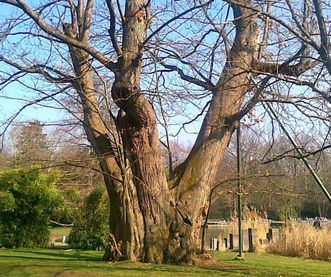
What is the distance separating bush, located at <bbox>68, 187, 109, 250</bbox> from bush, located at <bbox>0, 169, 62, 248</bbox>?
139 centimetres

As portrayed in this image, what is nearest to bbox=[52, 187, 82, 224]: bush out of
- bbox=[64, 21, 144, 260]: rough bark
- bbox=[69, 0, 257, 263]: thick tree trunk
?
bbox=[64, 21, 144, 260]: rough bark

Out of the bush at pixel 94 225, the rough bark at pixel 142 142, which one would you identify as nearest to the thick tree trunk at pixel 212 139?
the rough bark at pixel 142 142

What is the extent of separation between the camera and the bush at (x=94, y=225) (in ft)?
66.5

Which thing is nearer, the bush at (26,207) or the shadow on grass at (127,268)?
the shadow on grass at (127,268)

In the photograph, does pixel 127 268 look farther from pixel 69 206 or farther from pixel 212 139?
pixel 69 206

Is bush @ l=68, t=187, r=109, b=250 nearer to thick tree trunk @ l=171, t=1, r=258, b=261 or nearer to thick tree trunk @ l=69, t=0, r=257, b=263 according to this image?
thick tree trunk @ l=69, t=0, r=257, b=263

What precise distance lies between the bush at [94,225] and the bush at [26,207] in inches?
54.9

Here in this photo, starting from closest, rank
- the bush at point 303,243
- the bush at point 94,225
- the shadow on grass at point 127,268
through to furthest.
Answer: the shadow on grass at point 127,268 → the bush at point 303,243 → the bush at point 94,225

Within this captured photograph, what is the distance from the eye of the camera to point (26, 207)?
2078cm

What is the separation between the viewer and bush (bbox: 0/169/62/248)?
802 inches

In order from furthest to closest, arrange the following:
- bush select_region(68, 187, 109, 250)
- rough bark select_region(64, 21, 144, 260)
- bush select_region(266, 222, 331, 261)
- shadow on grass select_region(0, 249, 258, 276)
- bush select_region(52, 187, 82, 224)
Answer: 1. bush select_region(52, 187, 82, 224)
2. bush select_region(68, 187, 109, 250)
3. bush select_region(266, 222, 331, 261)
4. rough bark select_region(64, 21, 144, 260)
5. shadow on grass select_region(0, 249, 258, 276)

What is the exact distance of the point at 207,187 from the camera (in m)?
13.5

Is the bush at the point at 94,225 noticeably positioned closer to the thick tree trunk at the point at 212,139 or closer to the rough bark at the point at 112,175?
the rough bark at the point at 112,175

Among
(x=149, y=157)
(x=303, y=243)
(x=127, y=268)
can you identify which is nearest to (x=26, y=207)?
(x=149, y=157)
